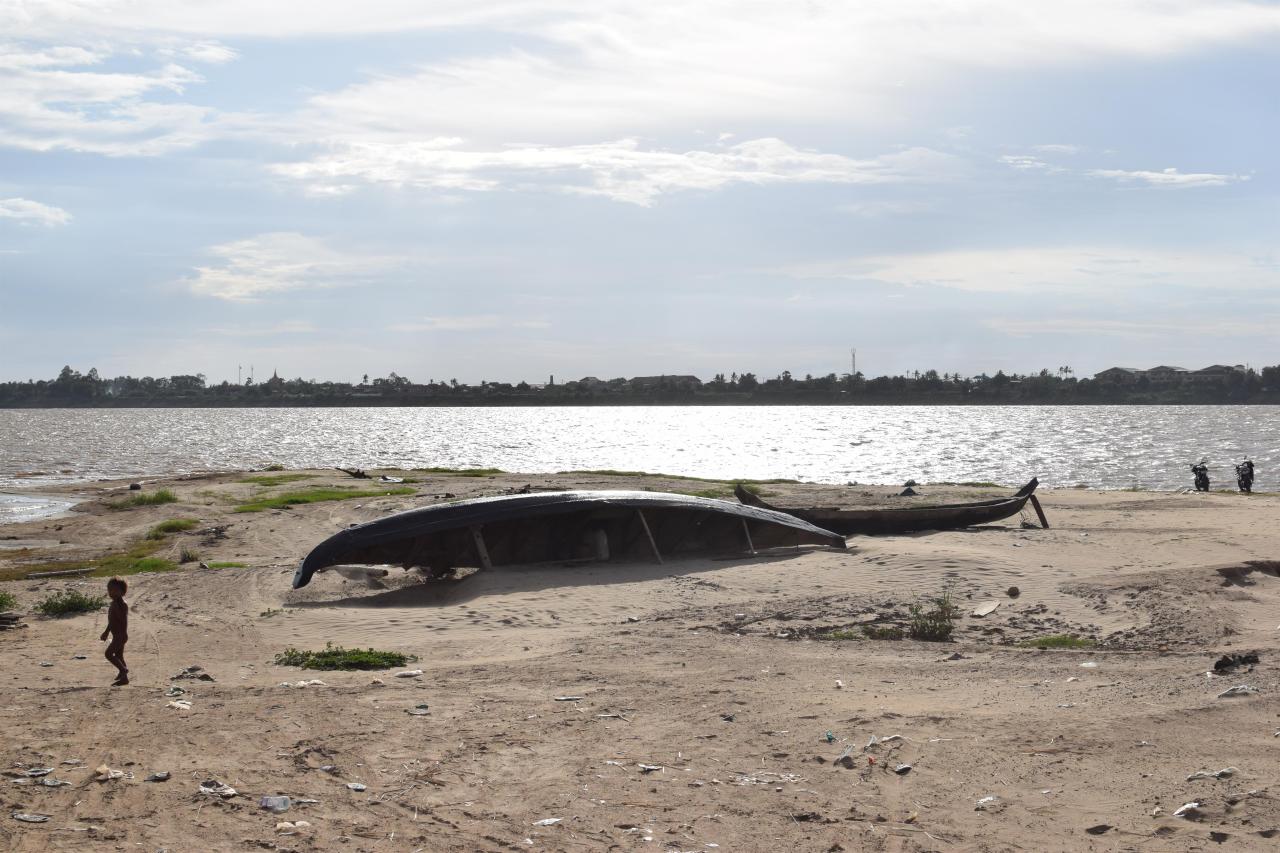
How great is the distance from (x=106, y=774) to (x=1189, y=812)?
6.59 m

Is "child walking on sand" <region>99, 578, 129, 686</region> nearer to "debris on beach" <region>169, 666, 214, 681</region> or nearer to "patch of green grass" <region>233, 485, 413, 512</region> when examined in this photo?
"debris on beach" <region>169, 666, 214, 681</region>

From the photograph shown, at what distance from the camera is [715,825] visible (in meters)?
6.39

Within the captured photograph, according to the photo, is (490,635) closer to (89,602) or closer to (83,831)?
(89,602)

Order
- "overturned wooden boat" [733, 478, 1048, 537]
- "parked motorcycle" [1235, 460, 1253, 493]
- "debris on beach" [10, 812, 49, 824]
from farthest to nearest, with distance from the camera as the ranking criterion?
"parked motorcycle" [1235, 460, 1253, 493] < "overturned wooden boat" [733, 478, 1048, 537] < "debris on beach" [10, 812, 49, 824]

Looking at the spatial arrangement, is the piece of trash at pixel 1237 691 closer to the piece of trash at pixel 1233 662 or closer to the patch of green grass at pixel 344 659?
the piece of trash at pixel 1233 662

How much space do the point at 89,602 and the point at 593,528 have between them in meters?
7.47

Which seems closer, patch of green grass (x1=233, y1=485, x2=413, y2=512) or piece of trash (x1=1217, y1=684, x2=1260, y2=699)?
piece of trash (x1=1217, y1=684, x2=1260, y2=699)

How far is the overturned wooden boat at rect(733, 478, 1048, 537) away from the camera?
20.5 metres

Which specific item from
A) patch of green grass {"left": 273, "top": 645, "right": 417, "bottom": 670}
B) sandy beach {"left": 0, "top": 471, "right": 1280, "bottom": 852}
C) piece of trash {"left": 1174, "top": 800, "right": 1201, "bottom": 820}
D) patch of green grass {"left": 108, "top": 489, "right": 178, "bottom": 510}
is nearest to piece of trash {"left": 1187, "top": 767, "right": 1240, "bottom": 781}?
sandy beach {"left": 0, "top": 471, "right": 1280, "bottom": 852}

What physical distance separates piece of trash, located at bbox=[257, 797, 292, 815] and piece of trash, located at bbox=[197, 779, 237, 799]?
0.23 metres

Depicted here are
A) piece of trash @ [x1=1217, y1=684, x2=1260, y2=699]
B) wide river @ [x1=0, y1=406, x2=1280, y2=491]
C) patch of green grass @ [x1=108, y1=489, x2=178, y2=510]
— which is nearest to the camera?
piece of trash @ [x1=1217, y1=684, x2=1260, y2=699]

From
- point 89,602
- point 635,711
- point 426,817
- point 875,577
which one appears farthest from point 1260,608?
point 89,602

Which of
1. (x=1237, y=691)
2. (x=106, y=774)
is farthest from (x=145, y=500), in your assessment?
(x=1237, y=691)

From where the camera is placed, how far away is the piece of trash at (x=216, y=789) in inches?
264
